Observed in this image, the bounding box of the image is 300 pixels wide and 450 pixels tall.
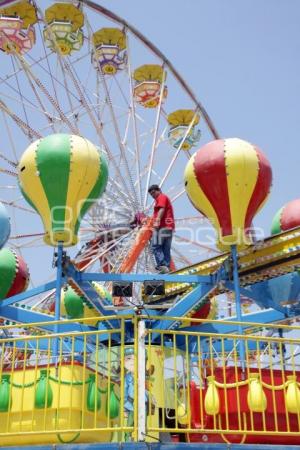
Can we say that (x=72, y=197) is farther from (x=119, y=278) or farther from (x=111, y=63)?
(x=111, y=63)

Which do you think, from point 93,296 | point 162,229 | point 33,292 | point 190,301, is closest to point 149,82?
point 162,229

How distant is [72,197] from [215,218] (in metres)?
1.86

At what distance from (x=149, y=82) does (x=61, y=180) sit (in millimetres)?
9230

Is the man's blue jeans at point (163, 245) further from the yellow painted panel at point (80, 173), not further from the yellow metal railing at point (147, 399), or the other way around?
the yellow metal railing at point (147, 399)

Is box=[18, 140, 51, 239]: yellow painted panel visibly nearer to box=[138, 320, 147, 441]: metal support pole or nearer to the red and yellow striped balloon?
the red and yellow striped balloon

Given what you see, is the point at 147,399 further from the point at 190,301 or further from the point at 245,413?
the point at 190,301

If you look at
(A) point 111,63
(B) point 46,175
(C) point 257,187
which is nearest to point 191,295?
(C) point 257,187

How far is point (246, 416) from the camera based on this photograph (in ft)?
17.6

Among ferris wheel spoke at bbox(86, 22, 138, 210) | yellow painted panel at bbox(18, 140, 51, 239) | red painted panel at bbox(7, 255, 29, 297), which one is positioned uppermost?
ferris wheel spoke at bbox(86, 22, 138, 210)

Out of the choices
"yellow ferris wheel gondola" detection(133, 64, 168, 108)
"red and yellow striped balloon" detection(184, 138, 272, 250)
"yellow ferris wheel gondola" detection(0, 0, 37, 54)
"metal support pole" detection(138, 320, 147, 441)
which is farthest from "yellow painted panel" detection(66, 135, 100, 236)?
"yellow ferris wheel gondola" detection(133, 64, 168, 108)

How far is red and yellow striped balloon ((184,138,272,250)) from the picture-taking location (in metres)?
7.76

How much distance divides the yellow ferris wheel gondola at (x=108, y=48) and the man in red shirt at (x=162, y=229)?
19.5 feet

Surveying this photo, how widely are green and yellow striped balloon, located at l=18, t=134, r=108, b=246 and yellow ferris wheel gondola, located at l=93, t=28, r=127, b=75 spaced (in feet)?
26.4

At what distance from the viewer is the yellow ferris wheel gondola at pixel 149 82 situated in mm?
16156
